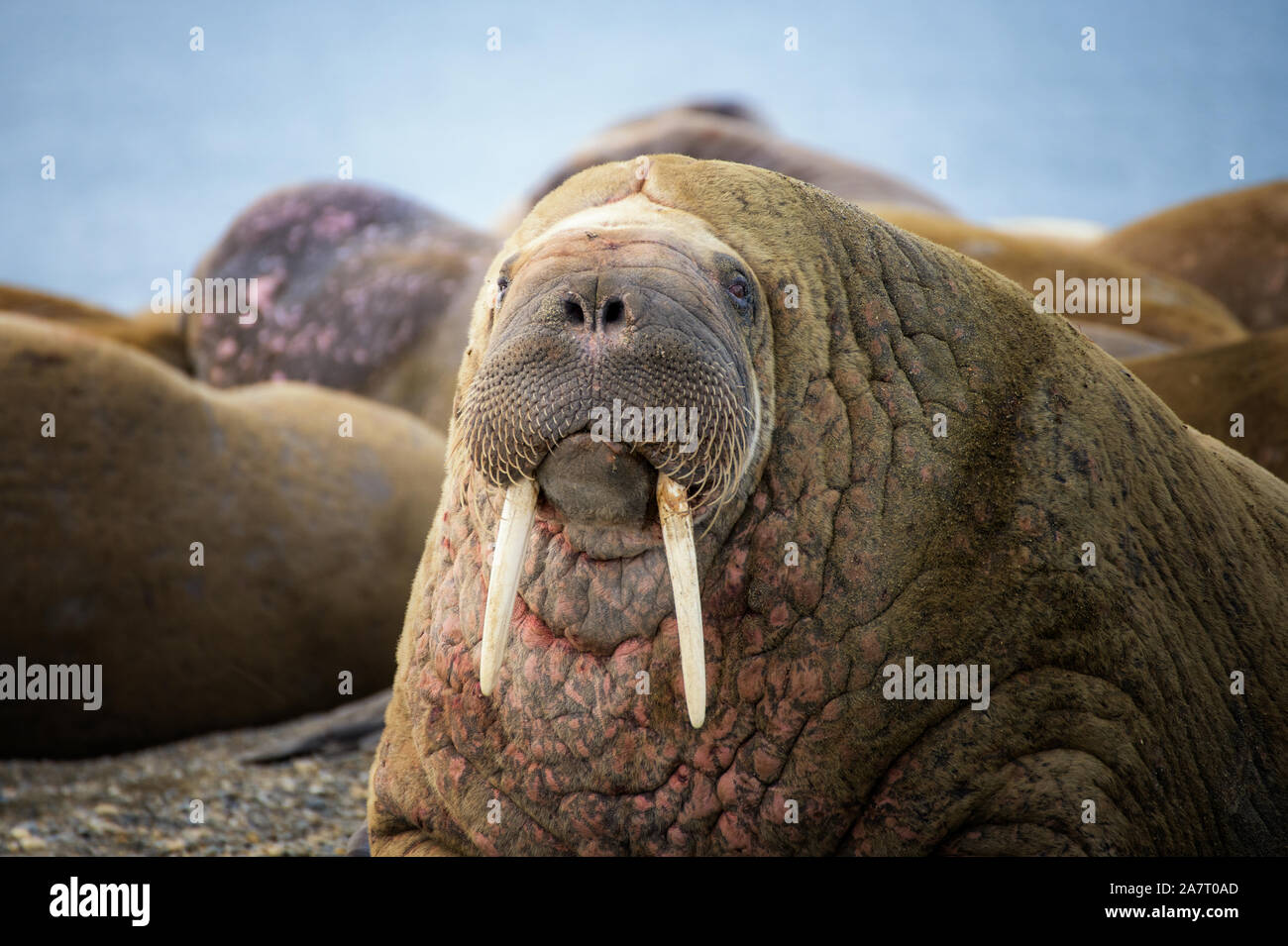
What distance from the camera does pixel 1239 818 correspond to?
3236mm

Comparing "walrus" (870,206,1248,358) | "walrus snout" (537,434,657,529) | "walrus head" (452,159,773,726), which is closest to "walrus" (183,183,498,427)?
"walrus" (870,206,1248,358)

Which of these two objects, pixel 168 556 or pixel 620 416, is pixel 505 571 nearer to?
pixel 620 416

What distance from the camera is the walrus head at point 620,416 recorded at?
277 cm

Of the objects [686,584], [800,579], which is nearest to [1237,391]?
[800,579]

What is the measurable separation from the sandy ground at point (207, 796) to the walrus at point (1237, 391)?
137 inches

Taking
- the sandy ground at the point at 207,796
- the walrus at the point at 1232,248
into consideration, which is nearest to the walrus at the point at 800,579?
the sandy ground at the point at 207,796

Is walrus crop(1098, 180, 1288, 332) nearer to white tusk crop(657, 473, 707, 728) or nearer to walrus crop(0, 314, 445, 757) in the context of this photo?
walrus crop(0, 314, 445, 757)

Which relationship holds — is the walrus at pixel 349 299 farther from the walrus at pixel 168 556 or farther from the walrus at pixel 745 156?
the walrus at pixel 168 556

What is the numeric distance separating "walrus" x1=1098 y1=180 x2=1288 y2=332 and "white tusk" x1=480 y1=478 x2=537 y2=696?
324 inches

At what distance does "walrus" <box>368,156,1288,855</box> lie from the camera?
113 inches

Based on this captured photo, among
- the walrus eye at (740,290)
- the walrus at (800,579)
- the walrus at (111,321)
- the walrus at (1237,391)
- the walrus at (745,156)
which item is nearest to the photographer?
the walrus at (800,579)

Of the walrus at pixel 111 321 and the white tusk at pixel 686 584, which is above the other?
the walrus at pixel 111 321
